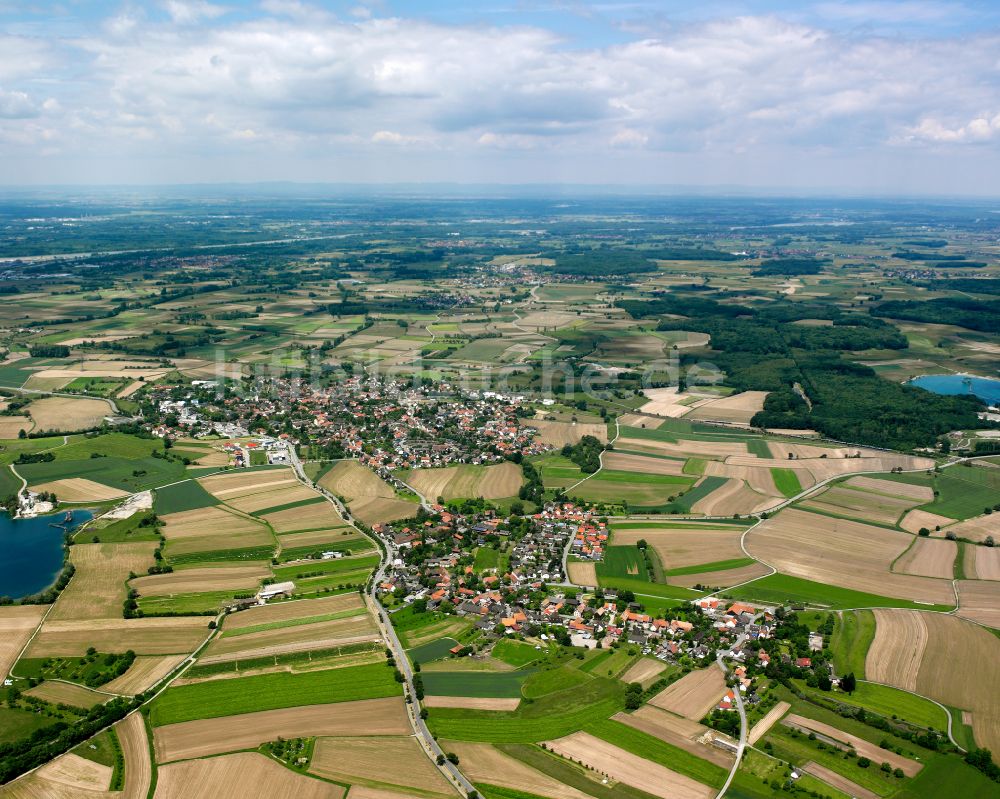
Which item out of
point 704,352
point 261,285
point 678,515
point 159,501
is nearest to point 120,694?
point 159,501

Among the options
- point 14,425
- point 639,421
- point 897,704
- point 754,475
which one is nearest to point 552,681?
point 897,704

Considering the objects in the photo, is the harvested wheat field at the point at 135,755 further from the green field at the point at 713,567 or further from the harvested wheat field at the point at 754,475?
the harvested wheat field at the point at 754,475

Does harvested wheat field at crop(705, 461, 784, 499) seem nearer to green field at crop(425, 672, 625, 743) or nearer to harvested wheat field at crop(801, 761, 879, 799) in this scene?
green field at crop(425, 672, 625, 743)

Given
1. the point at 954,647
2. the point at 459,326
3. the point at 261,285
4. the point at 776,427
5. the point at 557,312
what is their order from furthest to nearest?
the point at 261,285
the point at 557,312
the point at 459,326
the point at 776,427
the point at 954,647

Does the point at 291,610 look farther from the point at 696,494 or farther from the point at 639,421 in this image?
the point at 639,421

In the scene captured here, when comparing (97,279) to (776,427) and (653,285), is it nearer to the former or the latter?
(653,285)


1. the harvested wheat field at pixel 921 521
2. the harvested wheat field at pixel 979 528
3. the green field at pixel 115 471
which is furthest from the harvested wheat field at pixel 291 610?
the harvested wheat field at pixel 979 528
